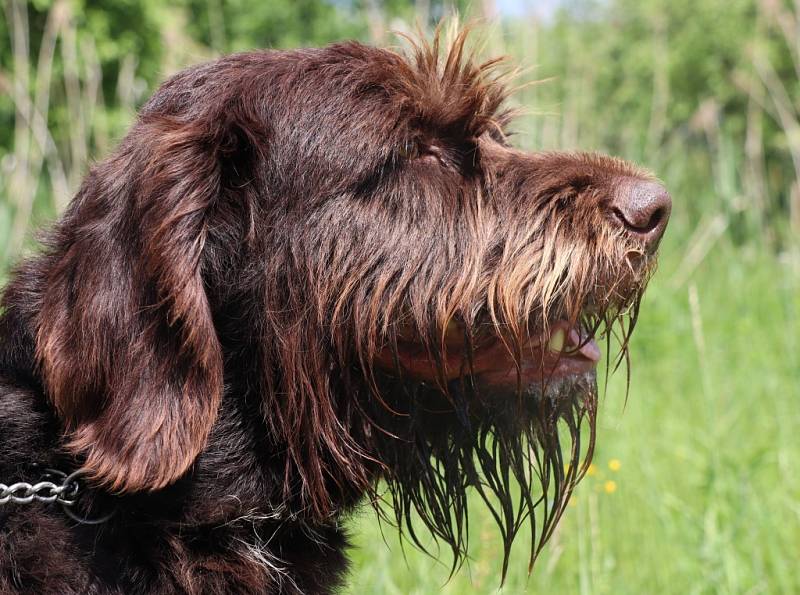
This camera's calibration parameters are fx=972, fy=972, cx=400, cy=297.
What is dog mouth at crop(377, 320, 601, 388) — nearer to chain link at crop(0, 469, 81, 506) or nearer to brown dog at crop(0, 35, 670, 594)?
brown dog at crop(0, 35, 670, 594)

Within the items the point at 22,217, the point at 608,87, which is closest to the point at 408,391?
the point at 22,217

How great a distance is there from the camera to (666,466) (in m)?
4.03

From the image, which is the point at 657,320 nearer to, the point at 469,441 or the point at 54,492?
the point at 469,441

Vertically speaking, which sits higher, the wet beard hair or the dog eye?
the dog eye

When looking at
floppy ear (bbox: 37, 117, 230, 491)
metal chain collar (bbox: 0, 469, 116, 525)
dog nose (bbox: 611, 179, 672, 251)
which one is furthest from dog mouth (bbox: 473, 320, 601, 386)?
metal chain collar (bbox: 0, 469, 116, 525)

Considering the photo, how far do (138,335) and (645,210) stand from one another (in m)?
1.12

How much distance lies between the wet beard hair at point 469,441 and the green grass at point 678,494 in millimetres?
175

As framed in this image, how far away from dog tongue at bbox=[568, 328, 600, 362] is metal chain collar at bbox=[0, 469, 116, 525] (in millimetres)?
1090

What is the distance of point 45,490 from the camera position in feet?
6.58

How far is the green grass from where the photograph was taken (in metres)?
3.10

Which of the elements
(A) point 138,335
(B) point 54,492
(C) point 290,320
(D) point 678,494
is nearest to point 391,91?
(C) point 290,320

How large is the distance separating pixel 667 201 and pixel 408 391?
73 cm

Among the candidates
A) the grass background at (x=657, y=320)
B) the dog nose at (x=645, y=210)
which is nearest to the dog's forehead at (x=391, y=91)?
the grass background at (x=657, y=320)

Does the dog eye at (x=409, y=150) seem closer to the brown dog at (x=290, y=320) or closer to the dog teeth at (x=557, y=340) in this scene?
the brown dog at (x=290, y=320)
